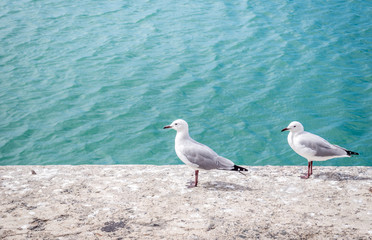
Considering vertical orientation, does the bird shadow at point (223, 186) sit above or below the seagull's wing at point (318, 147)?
below

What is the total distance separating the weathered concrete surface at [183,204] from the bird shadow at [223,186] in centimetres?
1

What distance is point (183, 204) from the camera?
4039mm

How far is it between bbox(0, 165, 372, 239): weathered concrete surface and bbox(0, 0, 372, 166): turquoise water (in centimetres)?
346

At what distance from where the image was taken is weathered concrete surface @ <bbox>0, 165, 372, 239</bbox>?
11.8 feet

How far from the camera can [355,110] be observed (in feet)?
30.4

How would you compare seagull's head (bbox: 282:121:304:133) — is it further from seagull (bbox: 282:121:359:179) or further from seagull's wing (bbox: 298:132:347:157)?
seagull's wing (bbox: 298:132:347:157)

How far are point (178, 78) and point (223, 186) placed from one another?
21.0ft

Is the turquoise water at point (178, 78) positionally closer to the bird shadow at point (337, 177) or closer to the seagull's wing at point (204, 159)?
the bird shadow at point (337, 177)

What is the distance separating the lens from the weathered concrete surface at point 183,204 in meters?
3.60

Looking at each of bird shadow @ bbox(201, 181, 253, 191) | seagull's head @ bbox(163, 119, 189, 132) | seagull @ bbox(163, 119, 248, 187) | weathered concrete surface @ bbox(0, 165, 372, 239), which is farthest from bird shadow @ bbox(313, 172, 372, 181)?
seagull's head @ bbox(163, 119, 189, 132)

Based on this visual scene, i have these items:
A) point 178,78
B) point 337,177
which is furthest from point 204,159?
point 178,78

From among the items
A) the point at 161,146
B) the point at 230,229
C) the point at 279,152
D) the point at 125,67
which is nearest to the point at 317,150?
the point at 230,229

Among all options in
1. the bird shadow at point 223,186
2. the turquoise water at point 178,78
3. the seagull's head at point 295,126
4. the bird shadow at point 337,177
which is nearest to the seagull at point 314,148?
the seagull's head at point 295,126

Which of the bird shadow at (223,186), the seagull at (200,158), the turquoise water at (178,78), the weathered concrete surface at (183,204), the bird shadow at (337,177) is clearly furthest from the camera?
the turquoise water at (178,78)
